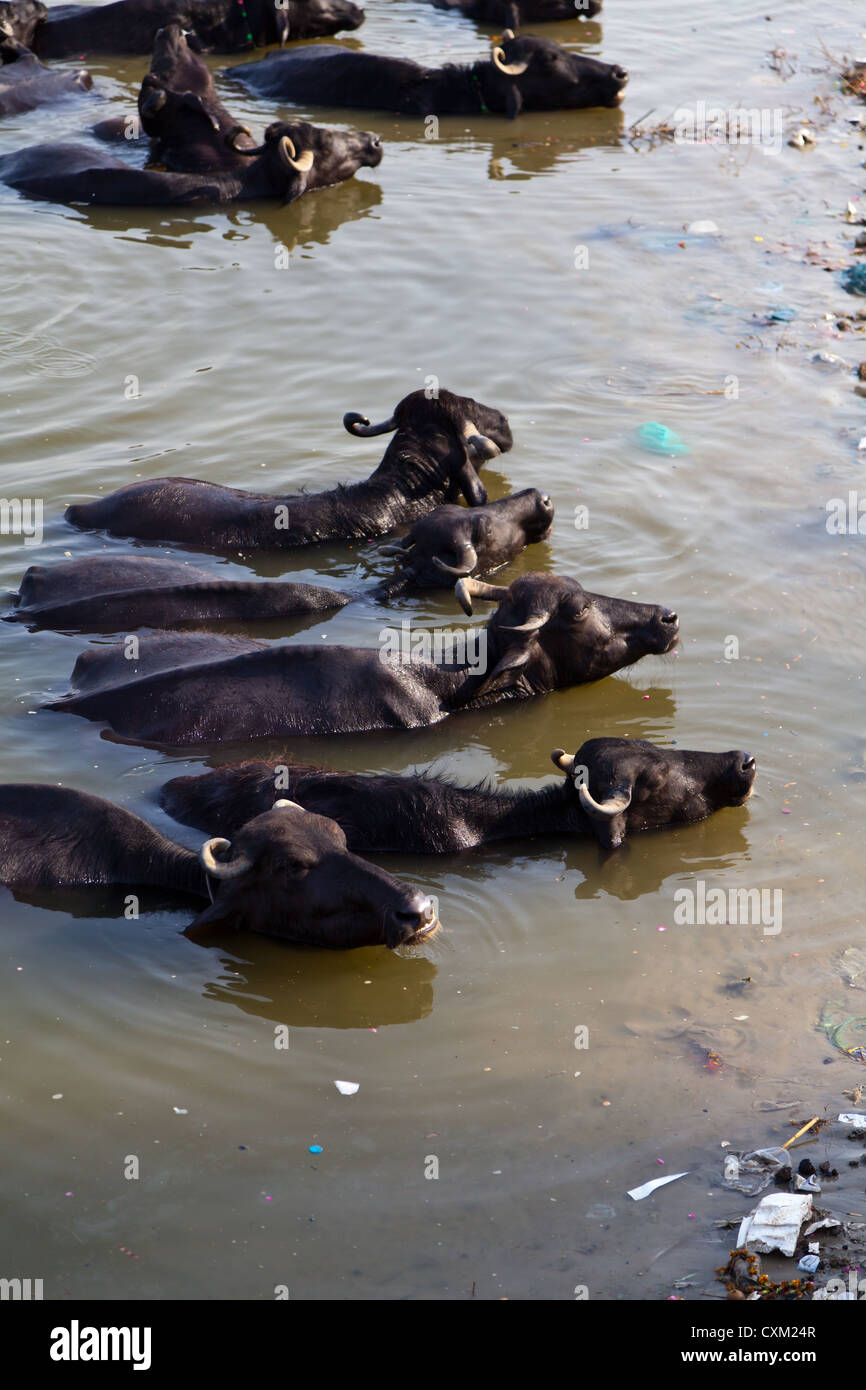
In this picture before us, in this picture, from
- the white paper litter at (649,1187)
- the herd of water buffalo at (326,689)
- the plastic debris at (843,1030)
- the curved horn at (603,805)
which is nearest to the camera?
the white paper litter at (649,1187)

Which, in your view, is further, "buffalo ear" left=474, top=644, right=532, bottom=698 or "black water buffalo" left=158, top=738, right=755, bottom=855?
"buffalo ear" left=474, top=644, right=532, bottom=698

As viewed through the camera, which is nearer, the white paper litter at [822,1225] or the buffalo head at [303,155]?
the white paper litter at [822,1225]

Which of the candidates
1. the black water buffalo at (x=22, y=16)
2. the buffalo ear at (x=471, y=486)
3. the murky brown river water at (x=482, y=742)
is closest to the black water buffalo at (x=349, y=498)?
the buffalo ear at (x=471, y=486)

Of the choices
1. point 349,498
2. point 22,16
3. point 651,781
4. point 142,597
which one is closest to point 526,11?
point 22,16

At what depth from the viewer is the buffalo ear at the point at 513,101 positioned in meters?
16.9

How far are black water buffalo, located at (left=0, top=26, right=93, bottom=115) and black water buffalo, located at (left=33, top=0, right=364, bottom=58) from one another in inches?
26.5

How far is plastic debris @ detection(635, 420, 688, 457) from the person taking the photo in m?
10.8

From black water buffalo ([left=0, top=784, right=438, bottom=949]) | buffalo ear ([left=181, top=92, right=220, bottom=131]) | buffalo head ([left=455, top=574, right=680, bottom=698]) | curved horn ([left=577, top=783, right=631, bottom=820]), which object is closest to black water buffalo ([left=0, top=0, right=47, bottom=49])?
buffalo ear ([left=181, top=92, right=220, bottom=131])

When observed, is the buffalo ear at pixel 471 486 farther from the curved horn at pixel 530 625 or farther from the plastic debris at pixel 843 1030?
the plastic debris at pixel 843 1030

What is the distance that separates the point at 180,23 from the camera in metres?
17.9

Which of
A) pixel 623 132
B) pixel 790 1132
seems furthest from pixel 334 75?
pixel 790 1132

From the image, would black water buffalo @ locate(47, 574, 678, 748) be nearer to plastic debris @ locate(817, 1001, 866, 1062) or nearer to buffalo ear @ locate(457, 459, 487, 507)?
buffalo ear @ locate(457, 459, 487, 507)

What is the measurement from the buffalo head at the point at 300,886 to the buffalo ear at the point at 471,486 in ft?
12.8

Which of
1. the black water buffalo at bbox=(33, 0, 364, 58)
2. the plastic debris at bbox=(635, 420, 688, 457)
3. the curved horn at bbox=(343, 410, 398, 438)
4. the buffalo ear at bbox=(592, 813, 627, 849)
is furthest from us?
the black water buffalo at bbox=(33, 0, 364, 58)
